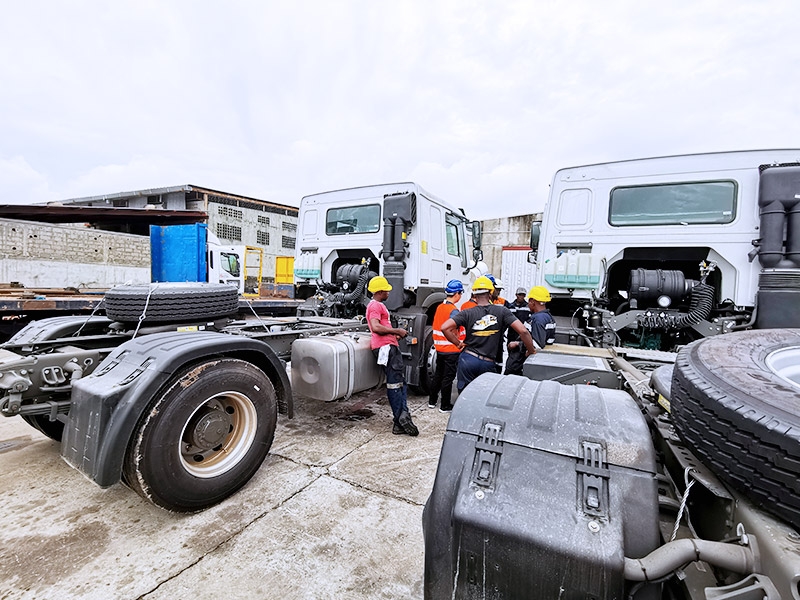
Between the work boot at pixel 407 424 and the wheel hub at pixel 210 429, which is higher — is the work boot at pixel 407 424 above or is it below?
below

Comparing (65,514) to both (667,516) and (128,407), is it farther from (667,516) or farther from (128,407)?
(667,516)

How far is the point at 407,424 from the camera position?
3.92m

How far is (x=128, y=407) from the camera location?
2123mm

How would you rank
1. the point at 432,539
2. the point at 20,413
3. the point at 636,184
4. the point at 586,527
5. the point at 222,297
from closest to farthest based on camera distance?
1. the point at 586,527
2. the point at 432,539
3. the point at 20,413
4. the point at 222,297
5. the point at 636,184

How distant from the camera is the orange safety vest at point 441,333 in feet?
15.4

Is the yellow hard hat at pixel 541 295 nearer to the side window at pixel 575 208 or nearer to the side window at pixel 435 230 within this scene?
the side window at pixel 575 208

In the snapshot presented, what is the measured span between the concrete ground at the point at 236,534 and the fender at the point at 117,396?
0.45 metres

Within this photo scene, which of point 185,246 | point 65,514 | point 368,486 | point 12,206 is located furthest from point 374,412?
point 12,206

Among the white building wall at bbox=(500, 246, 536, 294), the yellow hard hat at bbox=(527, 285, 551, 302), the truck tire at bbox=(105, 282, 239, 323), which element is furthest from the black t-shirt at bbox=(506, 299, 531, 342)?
the white building wall at bbox=(500, 246, 536, 294)

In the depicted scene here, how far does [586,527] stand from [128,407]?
2.19 meters

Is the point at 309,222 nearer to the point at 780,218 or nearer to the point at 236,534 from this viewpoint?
the point at 236,534

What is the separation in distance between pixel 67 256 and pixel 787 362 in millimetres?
17564

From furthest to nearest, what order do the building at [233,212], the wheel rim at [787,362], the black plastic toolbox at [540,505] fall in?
the building at [233,212] → the wheel rim at [787,362] → the black plastic toolbox at [540,505]

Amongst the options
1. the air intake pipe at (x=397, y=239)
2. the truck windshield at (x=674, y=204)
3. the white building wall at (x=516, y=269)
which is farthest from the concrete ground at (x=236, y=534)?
the white building wall at (x=516, y=269)
